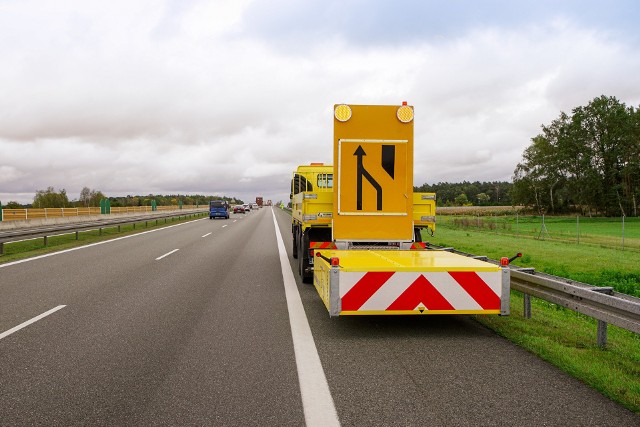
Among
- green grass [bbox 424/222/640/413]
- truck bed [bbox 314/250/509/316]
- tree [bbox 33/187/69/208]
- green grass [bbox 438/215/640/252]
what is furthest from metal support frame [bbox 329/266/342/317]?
tree [bbox 33/187/69/208]

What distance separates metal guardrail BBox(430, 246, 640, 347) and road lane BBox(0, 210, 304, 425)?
126 inches

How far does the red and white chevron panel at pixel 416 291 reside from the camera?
18.2ft

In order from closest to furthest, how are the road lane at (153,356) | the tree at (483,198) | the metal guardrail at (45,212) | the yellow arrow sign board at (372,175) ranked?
1. the road lane at (153,356)
2. the yellow arrow sign board at (372,175)
3. the metal guardrail at (45,212)
4. the tree at (483,198)

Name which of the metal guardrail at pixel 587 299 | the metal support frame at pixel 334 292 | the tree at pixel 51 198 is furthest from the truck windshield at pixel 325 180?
the tree at pixel 51 198

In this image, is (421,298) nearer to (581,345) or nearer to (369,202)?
(581,345)

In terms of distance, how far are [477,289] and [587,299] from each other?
1.16 meters

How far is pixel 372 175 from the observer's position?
8359 millimetres

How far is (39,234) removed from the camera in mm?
17266

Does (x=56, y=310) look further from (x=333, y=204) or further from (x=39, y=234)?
(x=39, y=234)

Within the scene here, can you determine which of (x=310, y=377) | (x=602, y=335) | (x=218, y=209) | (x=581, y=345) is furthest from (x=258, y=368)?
(x=218, y=209)

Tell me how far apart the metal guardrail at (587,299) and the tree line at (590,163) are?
6794cm

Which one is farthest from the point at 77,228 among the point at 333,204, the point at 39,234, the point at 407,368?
the point at 407,368

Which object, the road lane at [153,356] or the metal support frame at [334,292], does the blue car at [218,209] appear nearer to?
the road lane at [153,356]

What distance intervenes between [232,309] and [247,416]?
3698mm
